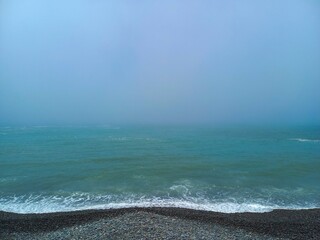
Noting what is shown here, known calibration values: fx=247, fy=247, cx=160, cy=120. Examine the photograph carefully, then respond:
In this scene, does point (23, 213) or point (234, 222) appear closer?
point (234, 222)

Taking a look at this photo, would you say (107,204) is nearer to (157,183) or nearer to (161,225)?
(157,183)

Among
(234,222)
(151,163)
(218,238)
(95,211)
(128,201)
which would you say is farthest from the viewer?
(151,163)

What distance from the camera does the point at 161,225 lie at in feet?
43.1

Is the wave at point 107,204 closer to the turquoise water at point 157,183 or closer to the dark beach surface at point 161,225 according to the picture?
the turquoise water at point 157,183

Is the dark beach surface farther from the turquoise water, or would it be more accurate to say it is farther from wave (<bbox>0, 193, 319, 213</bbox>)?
the turquoise water

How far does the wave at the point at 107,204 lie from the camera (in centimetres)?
1934

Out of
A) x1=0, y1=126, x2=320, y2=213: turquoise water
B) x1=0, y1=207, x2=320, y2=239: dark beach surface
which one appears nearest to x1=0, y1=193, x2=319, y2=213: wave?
x1=0, y1=126, x2=320, y2=213: turquoise water

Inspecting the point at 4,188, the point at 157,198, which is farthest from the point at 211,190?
the point at 4,188

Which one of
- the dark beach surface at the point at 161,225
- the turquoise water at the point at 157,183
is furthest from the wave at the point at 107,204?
the dark beach surface at the point at 161,225

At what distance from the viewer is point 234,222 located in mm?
15977

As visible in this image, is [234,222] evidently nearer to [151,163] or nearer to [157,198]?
[157,198]

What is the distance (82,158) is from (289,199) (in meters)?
31.1

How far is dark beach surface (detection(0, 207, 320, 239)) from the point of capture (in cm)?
1237

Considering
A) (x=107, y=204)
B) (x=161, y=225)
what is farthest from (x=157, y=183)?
(x=161, y=225)
